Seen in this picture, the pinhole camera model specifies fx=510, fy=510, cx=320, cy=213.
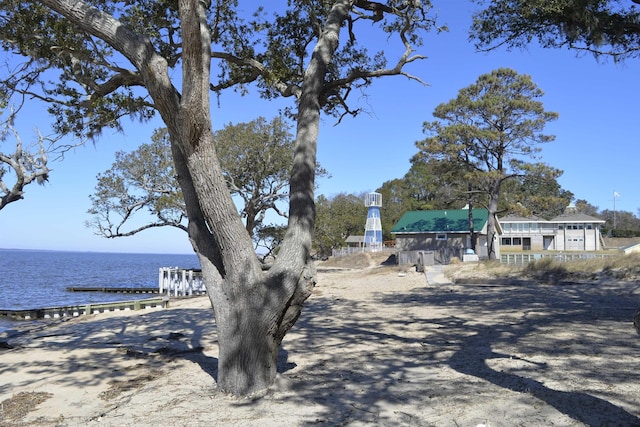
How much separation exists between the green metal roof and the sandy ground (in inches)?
1083

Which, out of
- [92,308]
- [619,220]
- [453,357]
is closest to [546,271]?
[453,357]

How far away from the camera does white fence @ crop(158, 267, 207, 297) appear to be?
2577cm

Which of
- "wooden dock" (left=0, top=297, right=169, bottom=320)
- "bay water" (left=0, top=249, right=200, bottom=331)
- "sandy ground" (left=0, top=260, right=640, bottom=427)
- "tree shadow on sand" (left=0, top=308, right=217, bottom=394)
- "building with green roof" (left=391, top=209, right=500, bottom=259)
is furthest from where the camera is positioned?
"building with green roof" (left=391, top=209, right=500, bottom=259)

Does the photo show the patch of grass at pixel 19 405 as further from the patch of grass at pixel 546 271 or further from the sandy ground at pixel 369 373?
the patch of grass at pixel 546 271

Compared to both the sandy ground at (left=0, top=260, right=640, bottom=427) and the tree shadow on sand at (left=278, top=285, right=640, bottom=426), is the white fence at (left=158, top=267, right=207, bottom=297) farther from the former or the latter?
the tree shadow on sand at (left=278, top=285, right=640, bottom=426)

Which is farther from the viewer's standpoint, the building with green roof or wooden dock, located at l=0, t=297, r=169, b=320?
the building with green roof

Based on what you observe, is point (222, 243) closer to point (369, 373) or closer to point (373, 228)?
point (369, 373)

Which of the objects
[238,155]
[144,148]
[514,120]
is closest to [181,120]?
[238,155]

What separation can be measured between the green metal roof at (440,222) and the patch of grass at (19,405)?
114 ft

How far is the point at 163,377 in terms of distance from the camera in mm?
6418

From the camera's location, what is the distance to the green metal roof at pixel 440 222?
3875 cm

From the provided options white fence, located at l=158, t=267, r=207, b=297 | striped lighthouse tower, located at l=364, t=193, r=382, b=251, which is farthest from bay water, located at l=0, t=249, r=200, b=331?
striped lighthouse tower, located at l=364, t=193, r=382, b=251

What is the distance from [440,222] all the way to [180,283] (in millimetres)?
21528

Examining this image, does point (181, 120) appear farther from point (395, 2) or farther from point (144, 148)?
point (144, 148)
